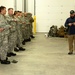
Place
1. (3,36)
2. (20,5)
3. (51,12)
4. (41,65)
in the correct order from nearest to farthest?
(3,36)
(41,65)
(20,5)
(51,12)

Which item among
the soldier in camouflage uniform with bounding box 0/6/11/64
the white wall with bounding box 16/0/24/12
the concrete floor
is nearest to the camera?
the concrete floor

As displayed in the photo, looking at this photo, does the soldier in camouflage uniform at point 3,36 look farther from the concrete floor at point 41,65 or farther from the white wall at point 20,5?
the white wall at point 20,5

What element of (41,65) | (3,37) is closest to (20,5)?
(3,37)

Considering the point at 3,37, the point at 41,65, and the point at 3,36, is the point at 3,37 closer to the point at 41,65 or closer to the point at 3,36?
the point at 3,36

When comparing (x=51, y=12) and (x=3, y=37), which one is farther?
(x=51, y=12)

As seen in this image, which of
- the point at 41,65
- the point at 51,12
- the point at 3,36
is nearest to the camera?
the point at 3,36

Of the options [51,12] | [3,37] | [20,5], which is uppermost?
[20,5]

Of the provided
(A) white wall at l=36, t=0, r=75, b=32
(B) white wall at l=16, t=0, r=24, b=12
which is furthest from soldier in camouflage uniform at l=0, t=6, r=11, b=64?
(A) white wall at l=36, t=0, r=75, b=32

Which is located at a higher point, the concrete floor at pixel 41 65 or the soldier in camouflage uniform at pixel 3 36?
Result: the soldier in camouflage uniform at pixel 3 36

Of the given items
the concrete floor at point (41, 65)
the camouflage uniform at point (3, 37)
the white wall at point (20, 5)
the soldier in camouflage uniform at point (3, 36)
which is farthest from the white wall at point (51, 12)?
the camouflage uniform at point (3, 37)

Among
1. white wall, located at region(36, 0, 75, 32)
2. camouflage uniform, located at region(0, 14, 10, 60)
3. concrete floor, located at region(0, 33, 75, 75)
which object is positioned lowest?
concrete floor, located at region(0, 33, 75, 75)

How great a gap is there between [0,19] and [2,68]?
131 cm

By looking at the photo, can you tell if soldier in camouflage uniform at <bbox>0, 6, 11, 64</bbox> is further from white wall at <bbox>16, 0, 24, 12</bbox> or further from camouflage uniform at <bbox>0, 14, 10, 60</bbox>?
white wall at <bbox>16, 0, 24, 12</bbox>

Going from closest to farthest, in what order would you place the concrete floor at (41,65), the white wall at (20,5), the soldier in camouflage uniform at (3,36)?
the concrete floor at (41,65) → the soldier in camouflage uniform at (3,36) → the white wall at (20,5)
